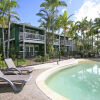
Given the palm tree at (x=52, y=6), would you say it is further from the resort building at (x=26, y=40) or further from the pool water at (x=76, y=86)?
the pool water at (x=76, y=86)

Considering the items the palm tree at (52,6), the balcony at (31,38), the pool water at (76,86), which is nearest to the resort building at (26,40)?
the balcony at (31,38)

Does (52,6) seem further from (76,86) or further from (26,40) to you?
(76,86)

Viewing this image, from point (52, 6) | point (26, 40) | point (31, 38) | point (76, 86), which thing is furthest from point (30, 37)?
point (76, 86)

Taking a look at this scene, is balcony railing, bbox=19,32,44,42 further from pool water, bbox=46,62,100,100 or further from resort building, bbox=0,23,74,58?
pool water, bbox=46,62,100,100

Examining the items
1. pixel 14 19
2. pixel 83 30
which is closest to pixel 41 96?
pixel 14 19

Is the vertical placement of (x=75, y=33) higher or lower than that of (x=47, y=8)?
lower

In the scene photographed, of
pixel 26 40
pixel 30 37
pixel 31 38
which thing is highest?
pixel 30 37

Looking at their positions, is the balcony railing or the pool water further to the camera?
the balcony railing

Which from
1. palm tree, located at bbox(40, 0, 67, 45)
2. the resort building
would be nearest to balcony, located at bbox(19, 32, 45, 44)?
the resort building

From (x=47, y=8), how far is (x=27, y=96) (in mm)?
17252

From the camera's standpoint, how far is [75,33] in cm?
2634

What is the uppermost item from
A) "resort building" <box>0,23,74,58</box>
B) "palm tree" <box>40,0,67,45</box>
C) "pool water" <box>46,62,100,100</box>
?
"palm tree" <box>40,0,67,45</box>

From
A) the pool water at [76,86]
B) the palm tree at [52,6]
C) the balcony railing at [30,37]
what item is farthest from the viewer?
the palm tree at [52,6]

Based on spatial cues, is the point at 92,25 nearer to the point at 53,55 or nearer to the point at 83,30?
the point at 83,30
